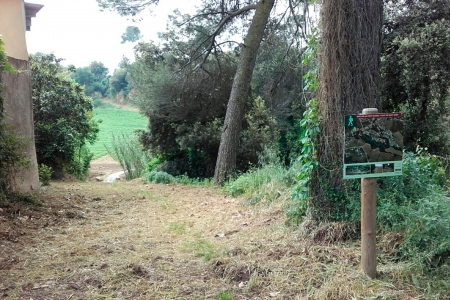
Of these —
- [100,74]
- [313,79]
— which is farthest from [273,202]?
[100,74]

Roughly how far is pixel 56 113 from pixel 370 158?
10603 mm

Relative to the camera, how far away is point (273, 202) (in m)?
6.22

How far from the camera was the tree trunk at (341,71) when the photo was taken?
4398 millimetres

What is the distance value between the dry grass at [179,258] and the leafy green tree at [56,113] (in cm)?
561

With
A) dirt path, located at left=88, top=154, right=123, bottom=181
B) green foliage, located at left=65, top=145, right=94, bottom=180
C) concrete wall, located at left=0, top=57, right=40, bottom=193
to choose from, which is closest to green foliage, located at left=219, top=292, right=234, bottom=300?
concrete wall, located at left=0, top=57, right=40, bottom=193

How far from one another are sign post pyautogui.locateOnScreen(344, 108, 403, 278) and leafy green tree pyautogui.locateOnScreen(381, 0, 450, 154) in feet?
24.4

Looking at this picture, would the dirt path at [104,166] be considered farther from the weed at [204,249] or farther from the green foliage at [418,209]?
the green foliage at [418,209]

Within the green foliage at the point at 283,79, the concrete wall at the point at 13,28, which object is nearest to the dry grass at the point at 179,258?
the concrete wall at the point at 13,28

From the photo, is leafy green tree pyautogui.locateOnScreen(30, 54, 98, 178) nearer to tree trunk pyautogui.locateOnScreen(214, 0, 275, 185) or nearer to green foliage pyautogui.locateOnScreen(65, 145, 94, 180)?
green foliage pyautogui.locateOnScreen(65, 145, 94, 180)

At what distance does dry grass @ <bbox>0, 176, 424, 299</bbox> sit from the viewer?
3344 millimetres

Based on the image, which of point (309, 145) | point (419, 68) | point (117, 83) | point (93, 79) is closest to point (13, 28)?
point (309, 145)

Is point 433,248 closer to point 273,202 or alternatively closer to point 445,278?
point 445,278

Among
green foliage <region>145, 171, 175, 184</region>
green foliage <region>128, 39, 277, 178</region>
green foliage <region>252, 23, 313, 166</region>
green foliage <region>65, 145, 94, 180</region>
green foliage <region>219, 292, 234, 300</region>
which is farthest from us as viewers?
green foliage <region>128, 39, 277, 178</region>

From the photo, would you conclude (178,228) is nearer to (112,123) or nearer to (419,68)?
(419,68)
